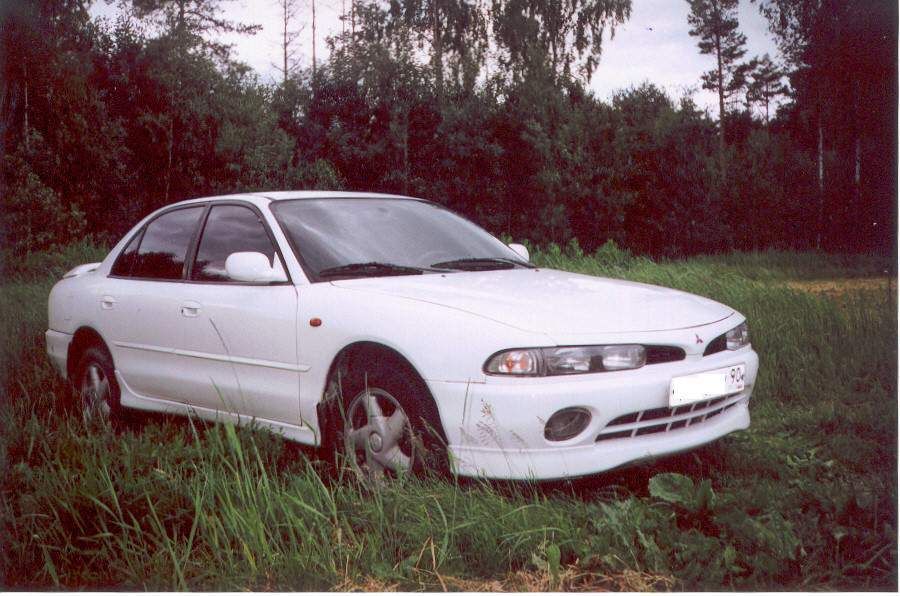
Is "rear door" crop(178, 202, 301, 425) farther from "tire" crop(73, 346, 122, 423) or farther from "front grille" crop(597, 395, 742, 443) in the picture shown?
"front grille" crop(597, 395, 742, 443)

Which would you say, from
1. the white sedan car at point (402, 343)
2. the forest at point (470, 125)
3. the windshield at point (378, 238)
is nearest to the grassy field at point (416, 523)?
the white sedan car at point (402, 343)

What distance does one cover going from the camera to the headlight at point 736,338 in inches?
178

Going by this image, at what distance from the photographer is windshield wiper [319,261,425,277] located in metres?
4.66

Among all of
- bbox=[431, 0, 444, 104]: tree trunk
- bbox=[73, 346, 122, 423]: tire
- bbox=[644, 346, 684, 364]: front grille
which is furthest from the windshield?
bbox=[431, 0, 444, 104]: tree trunk

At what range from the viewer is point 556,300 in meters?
4.20

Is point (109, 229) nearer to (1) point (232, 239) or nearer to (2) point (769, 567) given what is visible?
(1) point (232, 239)

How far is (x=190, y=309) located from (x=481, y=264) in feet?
5.31

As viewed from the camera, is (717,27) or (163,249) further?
(717,27)

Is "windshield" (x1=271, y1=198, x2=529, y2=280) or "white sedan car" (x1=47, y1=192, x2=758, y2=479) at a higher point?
"windshield" (x1=271, y1=198, x2=529, y2=280)

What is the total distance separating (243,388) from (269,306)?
0.45 m

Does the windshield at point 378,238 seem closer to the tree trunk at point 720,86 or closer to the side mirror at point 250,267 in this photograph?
the side mirror at point 250,267

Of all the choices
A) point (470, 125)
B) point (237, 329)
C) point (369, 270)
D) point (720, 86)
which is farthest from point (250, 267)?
point (470, 125)

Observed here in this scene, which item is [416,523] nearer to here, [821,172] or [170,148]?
[821,172]

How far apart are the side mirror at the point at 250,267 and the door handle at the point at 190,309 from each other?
22.9 inches
